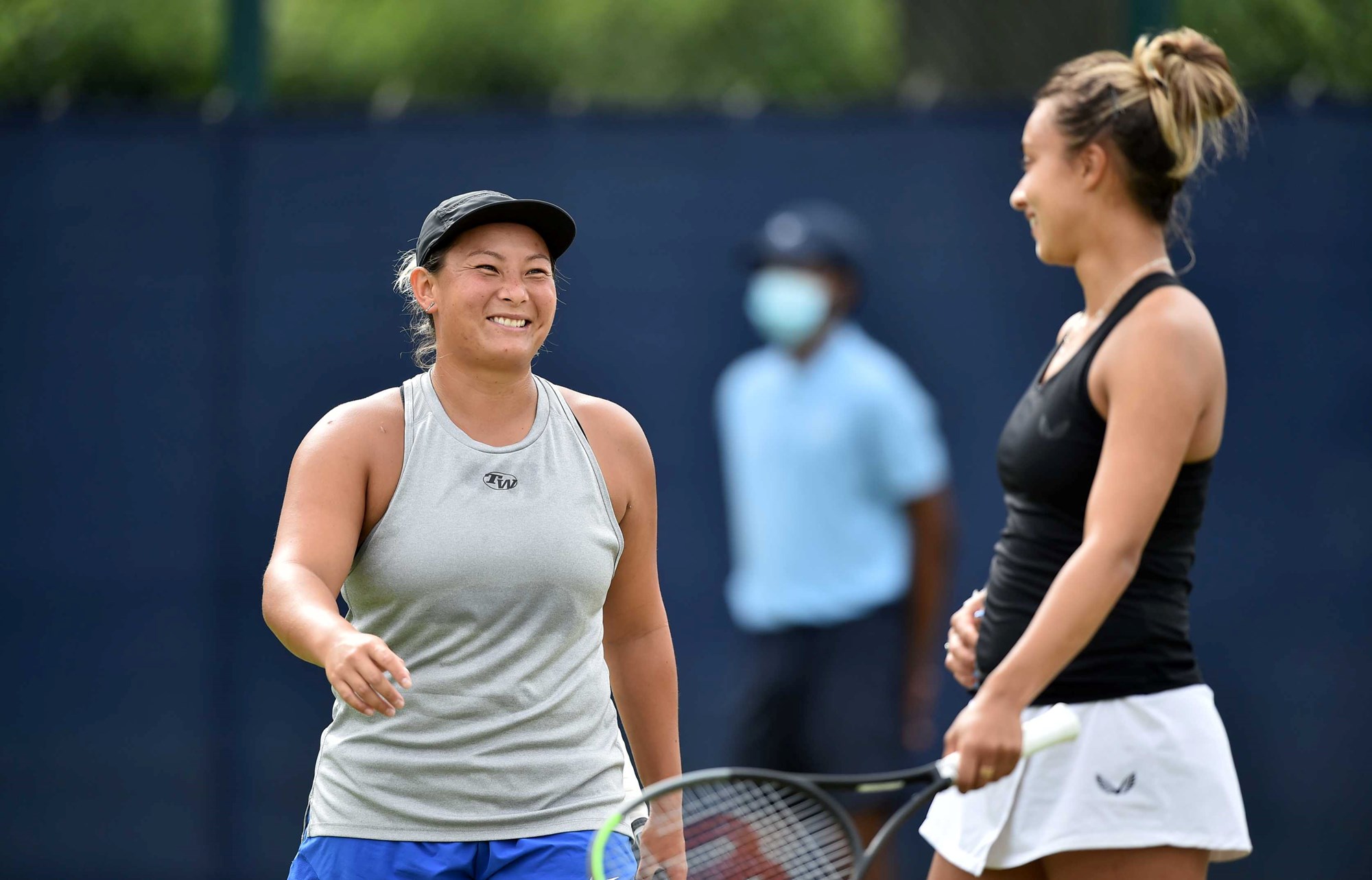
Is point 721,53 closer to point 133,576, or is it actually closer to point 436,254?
point 133,576

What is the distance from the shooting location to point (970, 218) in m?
4.77

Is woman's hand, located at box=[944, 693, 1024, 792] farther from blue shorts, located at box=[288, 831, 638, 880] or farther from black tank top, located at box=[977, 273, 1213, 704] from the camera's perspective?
blue shorts, located at box=[288, 831, 638, 880]

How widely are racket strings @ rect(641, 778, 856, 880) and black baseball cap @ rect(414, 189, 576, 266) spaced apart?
3.02 feet

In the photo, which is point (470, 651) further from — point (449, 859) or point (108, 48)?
point (108, 48)

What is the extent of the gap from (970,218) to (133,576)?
2691mm

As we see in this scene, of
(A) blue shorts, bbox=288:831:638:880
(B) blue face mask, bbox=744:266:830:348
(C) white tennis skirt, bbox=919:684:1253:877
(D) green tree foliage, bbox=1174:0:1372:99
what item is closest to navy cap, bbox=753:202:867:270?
(B) blue face mask, bbox=744:266:830:348

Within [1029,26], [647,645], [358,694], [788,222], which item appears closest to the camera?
[358,694]

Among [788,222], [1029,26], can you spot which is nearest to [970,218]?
[788,222]

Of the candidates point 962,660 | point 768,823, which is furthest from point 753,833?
point 962,660

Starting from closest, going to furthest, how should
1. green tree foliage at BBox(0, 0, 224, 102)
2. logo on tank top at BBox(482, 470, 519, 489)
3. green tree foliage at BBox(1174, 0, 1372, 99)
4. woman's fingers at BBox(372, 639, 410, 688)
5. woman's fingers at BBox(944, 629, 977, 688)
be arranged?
woman's fingers at BBox(372, 639, 410, 688)
logo on tank top at BBox(482, 470, 519, 489)
woman's fingers at BBox(944, 629, 977, 688)
green tree foliage at BBox(1174, 0, 1372, 99)
green tree foliage at BBox(0, 0, 224, 102)

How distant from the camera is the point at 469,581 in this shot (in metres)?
2.42

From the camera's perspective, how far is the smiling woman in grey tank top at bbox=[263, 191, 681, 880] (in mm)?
2416

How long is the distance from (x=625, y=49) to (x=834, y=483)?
1615 centimetres

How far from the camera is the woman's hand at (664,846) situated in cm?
260
